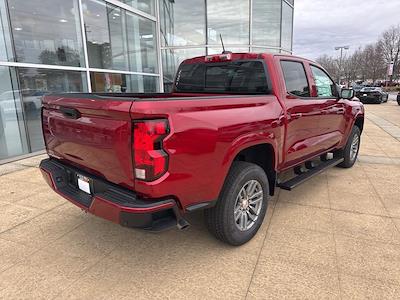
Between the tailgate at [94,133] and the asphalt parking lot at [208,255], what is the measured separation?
0.87 m

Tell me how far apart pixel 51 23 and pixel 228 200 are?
6.89m

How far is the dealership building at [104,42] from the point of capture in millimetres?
6461

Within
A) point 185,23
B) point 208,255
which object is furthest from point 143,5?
point 208,255

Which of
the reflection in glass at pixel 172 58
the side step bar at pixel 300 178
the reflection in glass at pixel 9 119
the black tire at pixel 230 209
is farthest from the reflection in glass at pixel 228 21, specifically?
the black tire at pixel 230 209

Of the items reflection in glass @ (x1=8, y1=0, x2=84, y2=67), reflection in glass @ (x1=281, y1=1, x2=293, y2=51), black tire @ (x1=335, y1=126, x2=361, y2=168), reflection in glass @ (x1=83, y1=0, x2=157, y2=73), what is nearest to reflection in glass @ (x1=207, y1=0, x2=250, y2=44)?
reflection in glass @ (x1=83, y1=0, x2=157, y2=73)

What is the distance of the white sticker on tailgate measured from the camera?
2598 mm

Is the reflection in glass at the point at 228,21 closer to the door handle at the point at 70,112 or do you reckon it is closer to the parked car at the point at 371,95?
the door handle at the point at 70,112

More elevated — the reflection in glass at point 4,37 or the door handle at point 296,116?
the reflection in glass at point 4,37

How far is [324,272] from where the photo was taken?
2590 mm

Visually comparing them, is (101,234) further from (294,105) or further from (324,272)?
(294,105)

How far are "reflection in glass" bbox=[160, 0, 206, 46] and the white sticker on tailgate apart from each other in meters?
10.4

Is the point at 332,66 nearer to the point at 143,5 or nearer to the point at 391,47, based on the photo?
the point at 391,47

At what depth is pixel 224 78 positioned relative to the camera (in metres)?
3.74

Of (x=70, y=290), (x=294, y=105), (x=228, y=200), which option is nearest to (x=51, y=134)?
(x=70, y=290)
